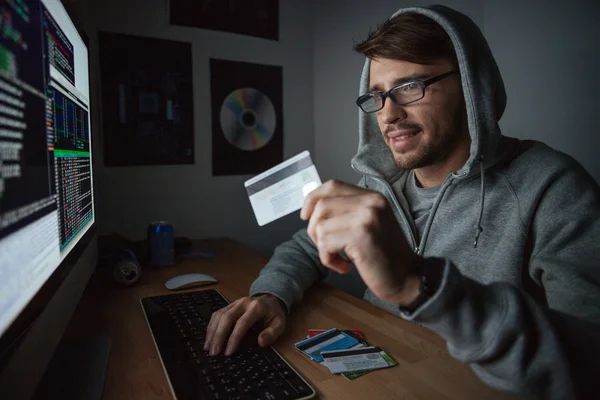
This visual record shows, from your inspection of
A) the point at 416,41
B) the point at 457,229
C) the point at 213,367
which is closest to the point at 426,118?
the point at 416,41

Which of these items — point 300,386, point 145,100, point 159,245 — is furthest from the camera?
point 145,100

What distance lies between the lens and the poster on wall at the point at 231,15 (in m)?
1.56

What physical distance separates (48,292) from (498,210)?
0.88m

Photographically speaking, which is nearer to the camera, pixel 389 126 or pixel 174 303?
pixel 174 303

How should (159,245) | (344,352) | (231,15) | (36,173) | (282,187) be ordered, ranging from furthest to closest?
(231,15), (282,187), (159,245), (344,352), (36,173)

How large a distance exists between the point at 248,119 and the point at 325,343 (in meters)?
1.26

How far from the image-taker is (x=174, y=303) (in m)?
0.83

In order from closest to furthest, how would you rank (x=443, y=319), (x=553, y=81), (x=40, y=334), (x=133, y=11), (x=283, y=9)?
(x=443, y=319) < (x=40, y=334) < (x=553, y=81) < (x=133, y=11) < (x=283, y=9)

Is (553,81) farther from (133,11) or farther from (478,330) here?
(133,11)

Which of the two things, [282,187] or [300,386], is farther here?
[282,187]


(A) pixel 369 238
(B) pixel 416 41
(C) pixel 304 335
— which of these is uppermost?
(B) pixel 416 41

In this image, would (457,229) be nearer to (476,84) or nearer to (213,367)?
(476,84)

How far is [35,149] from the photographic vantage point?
0.41 meters

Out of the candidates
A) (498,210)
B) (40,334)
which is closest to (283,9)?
(498,210)
